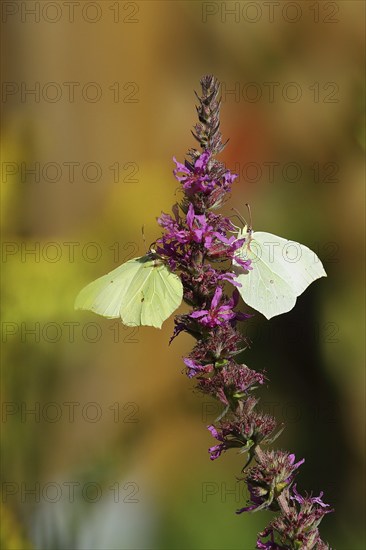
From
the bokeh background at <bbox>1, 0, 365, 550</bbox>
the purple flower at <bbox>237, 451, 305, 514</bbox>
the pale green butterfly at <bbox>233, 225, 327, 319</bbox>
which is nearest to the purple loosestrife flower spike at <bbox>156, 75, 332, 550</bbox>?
the purple flower at <bbox>237, 451, 305, 514</bbox>

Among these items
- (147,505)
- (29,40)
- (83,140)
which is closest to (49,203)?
(83,140)

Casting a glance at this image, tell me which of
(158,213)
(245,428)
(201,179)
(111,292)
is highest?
(201,179)

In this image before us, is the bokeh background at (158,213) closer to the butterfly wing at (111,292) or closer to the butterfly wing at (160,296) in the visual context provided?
the butterfly wing at (111,292)

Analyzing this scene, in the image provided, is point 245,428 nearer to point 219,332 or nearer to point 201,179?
point 219,332

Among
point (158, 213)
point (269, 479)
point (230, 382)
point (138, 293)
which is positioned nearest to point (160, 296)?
point (138, 293)

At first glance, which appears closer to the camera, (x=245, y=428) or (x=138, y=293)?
(x=245, y=428)

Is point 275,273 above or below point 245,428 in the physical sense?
above

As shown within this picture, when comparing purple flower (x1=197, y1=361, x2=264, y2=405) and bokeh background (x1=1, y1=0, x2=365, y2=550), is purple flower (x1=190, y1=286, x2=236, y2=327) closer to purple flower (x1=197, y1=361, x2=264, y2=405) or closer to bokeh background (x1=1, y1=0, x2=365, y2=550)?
purple flower (x1=197, y1=361, x2=264, y2=405)
